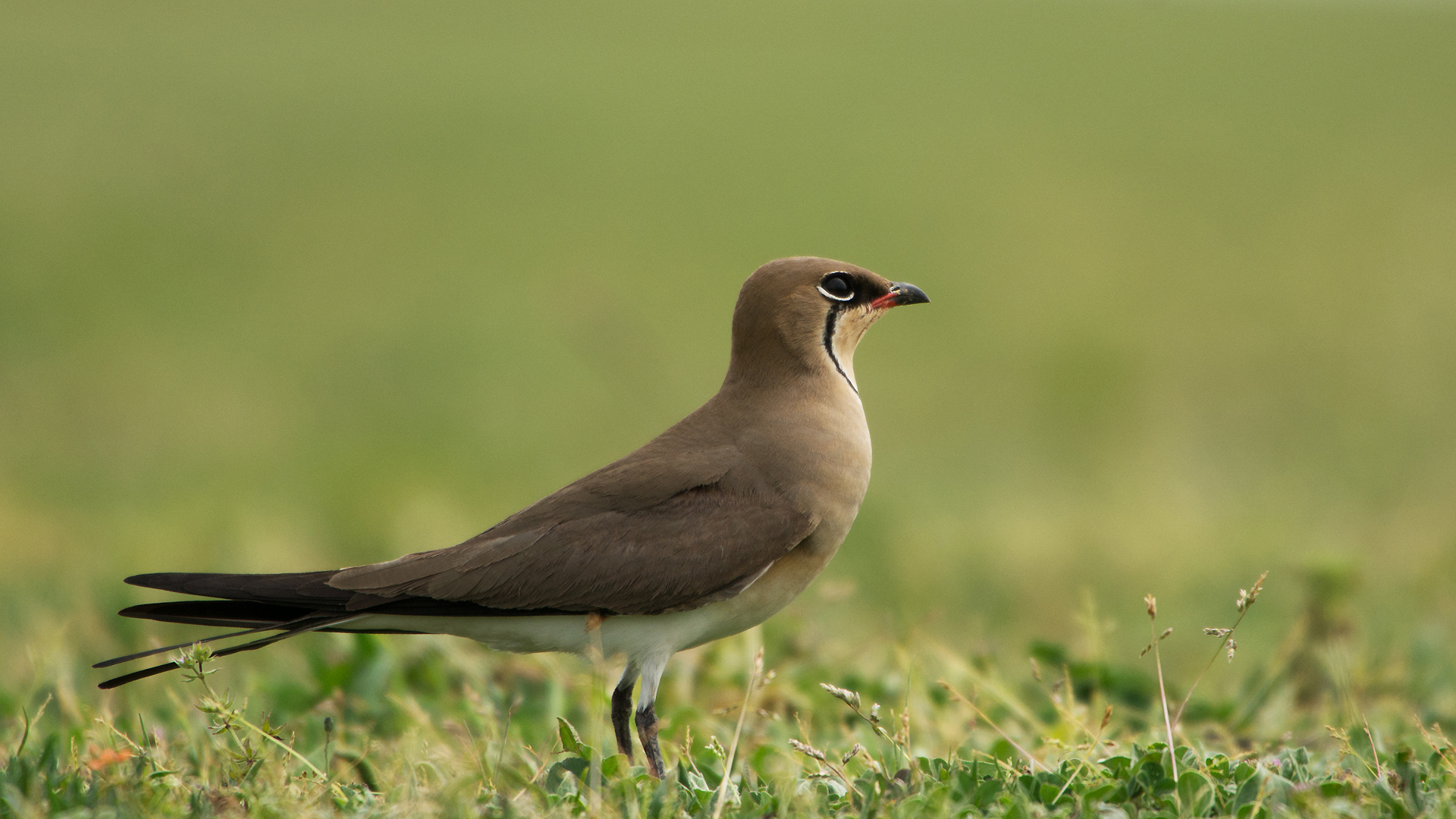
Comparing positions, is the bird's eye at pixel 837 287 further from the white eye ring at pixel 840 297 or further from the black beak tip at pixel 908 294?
the black beak tip at pixel 908 294

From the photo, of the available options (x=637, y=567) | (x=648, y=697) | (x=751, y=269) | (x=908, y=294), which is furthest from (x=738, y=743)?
(x=751, y=269)

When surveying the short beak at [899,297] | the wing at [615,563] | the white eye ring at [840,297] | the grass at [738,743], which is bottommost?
the grass at [738,743]

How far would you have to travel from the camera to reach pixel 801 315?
4.64m

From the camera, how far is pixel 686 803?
355cm

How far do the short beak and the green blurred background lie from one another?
1.22m

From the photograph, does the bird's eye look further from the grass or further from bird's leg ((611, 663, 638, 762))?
bird's leg ((611, 663, 638, 762))

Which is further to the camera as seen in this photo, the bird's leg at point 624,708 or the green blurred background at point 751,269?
the green blurred background at point 751,269

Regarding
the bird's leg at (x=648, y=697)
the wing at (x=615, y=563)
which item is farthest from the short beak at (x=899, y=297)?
the bird's leg at (x=648, y=697)

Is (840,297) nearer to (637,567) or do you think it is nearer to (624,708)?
(637,567)

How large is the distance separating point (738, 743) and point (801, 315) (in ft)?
4.75

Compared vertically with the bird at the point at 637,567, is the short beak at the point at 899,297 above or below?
above

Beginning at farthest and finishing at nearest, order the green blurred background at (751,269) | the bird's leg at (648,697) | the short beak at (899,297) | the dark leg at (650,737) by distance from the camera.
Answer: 1. the green blurred background at (751,269)
2. the short beak at (899,297)
3. the bird's leg at (648,697)
4. the dark leg at (650,737)

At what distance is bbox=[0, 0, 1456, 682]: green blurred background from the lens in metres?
8.01

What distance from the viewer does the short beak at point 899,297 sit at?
189 inches
